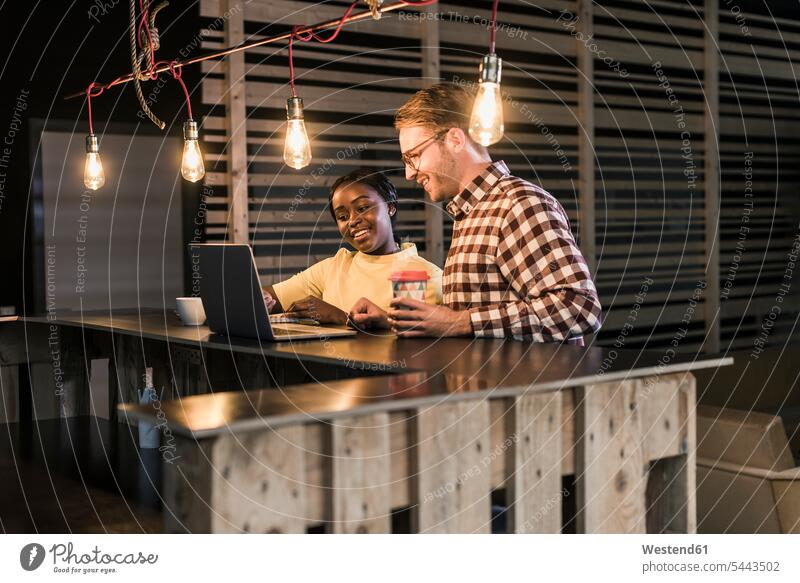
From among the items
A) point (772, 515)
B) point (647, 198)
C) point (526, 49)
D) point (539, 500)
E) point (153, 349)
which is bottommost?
point (772, 515)

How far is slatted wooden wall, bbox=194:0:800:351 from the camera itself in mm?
5793

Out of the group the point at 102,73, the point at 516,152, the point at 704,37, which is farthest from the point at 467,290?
the point at 704,37

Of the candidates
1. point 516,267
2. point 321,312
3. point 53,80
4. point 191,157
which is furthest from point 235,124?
point 516,267

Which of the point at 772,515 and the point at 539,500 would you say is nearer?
the point at 539,500

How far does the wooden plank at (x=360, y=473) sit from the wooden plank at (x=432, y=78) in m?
4.47

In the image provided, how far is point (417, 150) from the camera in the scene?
2.98 metres

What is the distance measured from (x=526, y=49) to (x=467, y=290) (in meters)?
4.31

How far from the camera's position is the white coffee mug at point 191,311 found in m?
3.39

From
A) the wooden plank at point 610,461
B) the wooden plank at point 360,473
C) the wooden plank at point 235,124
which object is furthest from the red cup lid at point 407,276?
the wooden plank at point 235,124

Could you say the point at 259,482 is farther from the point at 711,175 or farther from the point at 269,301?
the point at 711,175

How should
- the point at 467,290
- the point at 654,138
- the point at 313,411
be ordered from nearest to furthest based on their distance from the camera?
the point at 313,411 < the point at 467,290 < the point at 654,138

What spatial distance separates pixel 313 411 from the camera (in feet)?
5.56

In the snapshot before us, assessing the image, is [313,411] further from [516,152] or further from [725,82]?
[725,82]

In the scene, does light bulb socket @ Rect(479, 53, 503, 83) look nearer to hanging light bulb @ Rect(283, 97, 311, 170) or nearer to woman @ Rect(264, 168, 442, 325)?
hanging light bulb @ Rect(283, 97, 311, 170)
